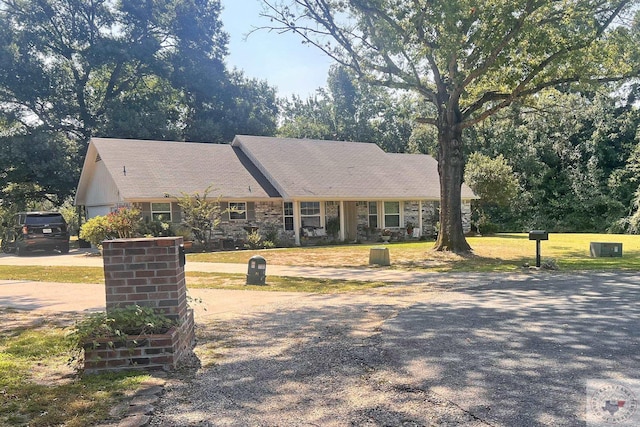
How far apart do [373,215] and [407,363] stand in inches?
881

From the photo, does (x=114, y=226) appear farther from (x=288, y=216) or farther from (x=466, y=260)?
(x=466, y=260)

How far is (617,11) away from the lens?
15.4 metres

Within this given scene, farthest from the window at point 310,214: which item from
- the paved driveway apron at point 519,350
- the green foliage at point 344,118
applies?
the green foliage at point 344,118

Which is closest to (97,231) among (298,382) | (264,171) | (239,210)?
(239,210)

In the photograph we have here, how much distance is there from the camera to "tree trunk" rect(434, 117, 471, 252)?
1717cm

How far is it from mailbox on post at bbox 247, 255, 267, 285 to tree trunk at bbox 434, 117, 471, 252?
8947mm

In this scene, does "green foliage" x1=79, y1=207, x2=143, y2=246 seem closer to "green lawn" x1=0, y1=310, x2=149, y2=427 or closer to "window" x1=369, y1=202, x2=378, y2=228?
"window" x1=369, y1=202, x2=378, y2=228

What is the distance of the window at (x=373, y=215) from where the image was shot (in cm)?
2673

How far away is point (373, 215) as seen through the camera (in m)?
26.8

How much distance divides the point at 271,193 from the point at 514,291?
1633 cm

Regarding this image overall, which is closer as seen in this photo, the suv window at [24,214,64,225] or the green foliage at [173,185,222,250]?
the suv window at [24,214,64,225]

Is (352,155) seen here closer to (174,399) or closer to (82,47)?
(82,47)

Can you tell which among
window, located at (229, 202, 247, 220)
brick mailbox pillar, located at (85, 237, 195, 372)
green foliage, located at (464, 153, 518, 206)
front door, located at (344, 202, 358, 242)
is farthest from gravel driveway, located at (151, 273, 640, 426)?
green foliage, located at (464, 153, 518, 206)

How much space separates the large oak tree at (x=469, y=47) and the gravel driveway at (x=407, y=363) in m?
9.34
